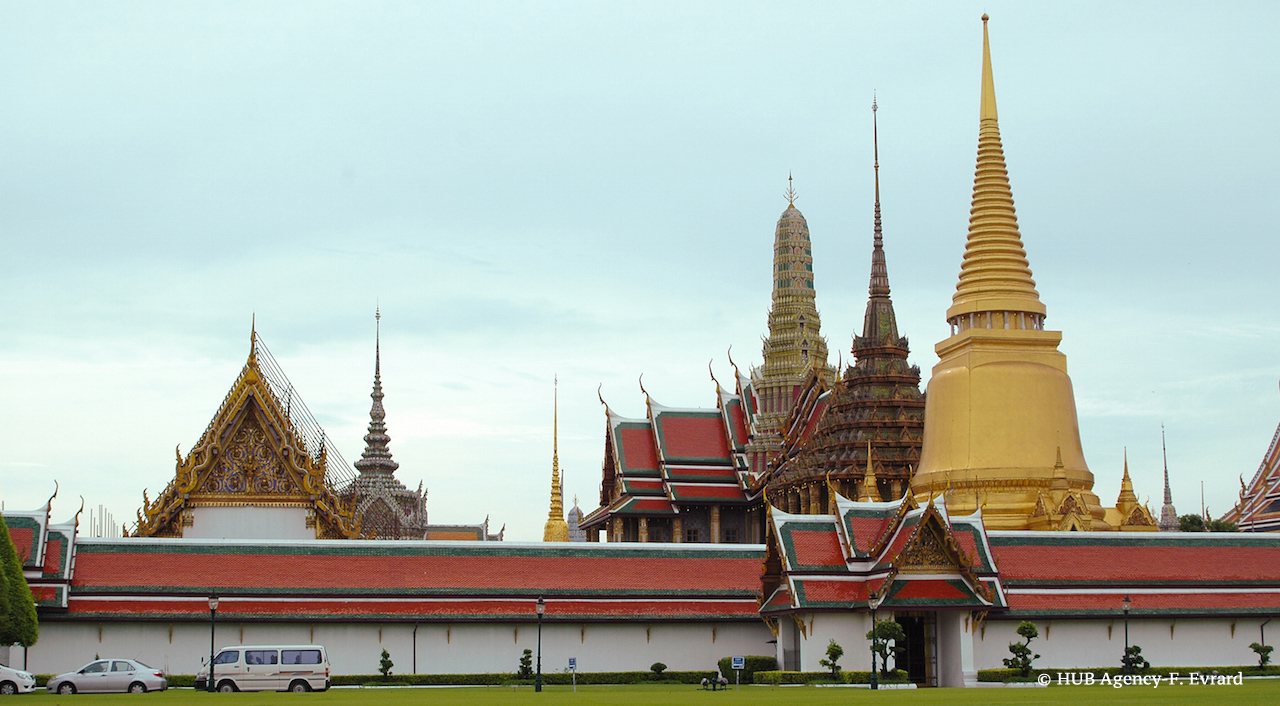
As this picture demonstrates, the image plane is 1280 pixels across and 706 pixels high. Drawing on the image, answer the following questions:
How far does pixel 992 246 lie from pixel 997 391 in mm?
4479

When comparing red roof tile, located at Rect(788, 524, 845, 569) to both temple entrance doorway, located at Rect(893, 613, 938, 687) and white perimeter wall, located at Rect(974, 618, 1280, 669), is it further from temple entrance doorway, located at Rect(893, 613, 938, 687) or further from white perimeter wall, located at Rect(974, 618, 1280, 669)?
white perimeter wall, located at Rect(974, 618, 1280, 669)

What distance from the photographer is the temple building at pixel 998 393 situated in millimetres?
46000

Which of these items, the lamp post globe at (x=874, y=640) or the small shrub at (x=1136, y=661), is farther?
the small shrub at (x=1136, y=661)

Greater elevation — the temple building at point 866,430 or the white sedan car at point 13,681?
the temple building at point 866,430

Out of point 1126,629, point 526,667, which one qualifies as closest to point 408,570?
point 526,667

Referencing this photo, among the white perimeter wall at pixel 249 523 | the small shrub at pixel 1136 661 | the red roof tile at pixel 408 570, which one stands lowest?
the small shrub at pixel 1136 661

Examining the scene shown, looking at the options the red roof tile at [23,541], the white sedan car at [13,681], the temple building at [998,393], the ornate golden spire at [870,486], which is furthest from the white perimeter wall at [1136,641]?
the red roof tile at [23,541]

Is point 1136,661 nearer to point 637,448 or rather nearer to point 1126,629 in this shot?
point 1126,629

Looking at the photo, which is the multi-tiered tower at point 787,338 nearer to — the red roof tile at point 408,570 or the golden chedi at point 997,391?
the golden chedi at point 997,391

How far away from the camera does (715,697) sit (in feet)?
88.2

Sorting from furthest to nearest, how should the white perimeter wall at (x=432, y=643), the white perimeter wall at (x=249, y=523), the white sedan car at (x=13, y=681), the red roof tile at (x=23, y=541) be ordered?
the white perimeter wall at (x=249, y=523), the white perimeter wall at (x=432, y=643), the red roof tile at (x=23, y=541), the white sedan car at (x=13, y=681)

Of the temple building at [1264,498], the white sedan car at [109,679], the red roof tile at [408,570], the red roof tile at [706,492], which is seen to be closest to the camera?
the white sedan car at [109,679]

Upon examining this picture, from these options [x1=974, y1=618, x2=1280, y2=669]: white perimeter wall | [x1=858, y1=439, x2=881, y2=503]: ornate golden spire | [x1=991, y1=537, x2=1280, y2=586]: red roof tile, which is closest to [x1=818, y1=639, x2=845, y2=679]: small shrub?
[x1=974, y1=618, x2=1280, y2=669]: white perimeter wall

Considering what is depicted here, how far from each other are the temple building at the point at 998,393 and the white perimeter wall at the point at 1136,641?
24.8 feet
